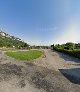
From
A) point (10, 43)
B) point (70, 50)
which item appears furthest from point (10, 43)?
point (70, 50)

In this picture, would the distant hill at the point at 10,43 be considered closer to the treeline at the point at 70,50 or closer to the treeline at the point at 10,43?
the treeline at the point at 10,43

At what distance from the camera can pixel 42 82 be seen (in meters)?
14.7

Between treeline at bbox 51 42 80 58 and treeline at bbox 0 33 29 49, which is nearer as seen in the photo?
treeline at bbox 51 42 80 58

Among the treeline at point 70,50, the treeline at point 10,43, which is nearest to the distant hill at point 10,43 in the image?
the treeline at point 10,43

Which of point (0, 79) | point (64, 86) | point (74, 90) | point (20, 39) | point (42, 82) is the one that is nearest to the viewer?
point (74, 90)

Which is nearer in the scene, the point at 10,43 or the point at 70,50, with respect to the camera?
the point at 70,50

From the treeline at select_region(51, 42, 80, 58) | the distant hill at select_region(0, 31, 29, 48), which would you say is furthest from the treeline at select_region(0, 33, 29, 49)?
the treeline at select_region(51, 42, 80, 58)

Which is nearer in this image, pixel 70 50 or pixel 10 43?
pixel 70 50

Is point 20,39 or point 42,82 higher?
point 20,39

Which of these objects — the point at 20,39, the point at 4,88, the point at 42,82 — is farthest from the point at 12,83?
the point at 20,39

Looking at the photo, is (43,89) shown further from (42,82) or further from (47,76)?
(47,76)

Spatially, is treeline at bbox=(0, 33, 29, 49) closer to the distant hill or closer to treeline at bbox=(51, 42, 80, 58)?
the distant hill

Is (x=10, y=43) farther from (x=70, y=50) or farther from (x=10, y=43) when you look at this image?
(x=70, y=50)

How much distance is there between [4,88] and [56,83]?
13.0 feet
